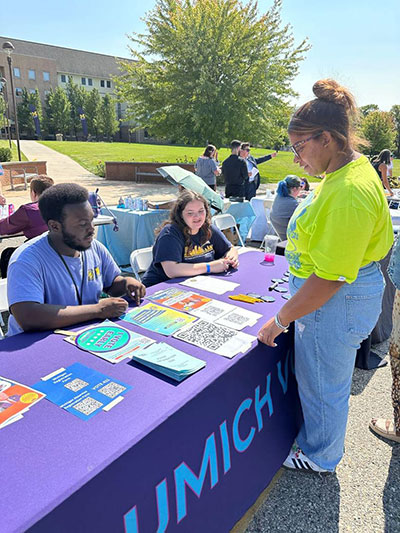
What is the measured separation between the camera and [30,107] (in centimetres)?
4853

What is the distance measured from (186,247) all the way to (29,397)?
1.78 metres

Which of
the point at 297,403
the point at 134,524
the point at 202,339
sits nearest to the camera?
the point at 134,524

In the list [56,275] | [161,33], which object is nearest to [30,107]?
[161,33]

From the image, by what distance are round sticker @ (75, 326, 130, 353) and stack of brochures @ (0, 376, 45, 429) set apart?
0.32 m

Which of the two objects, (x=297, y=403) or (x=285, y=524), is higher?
(x=297, y=403)

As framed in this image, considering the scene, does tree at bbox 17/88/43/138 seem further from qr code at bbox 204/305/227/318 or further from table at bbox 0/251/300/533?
table at bbox 0/251/300/533

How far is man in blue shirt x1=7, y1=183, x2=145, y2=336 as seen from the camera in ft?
5.84

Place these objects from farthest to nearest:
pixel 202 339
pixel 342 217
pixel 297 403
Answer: pixel 297 403 < pixel 202 339 < pixel 342 217

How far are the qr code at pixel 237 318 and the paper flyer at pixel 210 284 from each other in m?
0.37

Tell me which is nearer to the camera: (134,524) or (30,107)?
(134,524)

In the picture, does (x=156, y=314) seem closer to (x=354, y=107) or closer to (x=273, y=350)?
(x=273, y=350)

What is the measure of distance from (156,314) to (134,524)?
1014 millimetres

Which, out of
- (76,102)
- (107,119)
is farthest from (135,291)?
(76,102)

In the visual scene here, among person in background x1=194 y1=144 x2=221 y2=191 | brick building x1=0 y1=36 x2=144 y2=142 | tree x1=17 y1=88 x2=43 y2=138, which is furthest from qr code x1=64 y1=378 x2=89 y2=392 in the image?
brick building x1=0 y1=36 x2=144 y2=142
